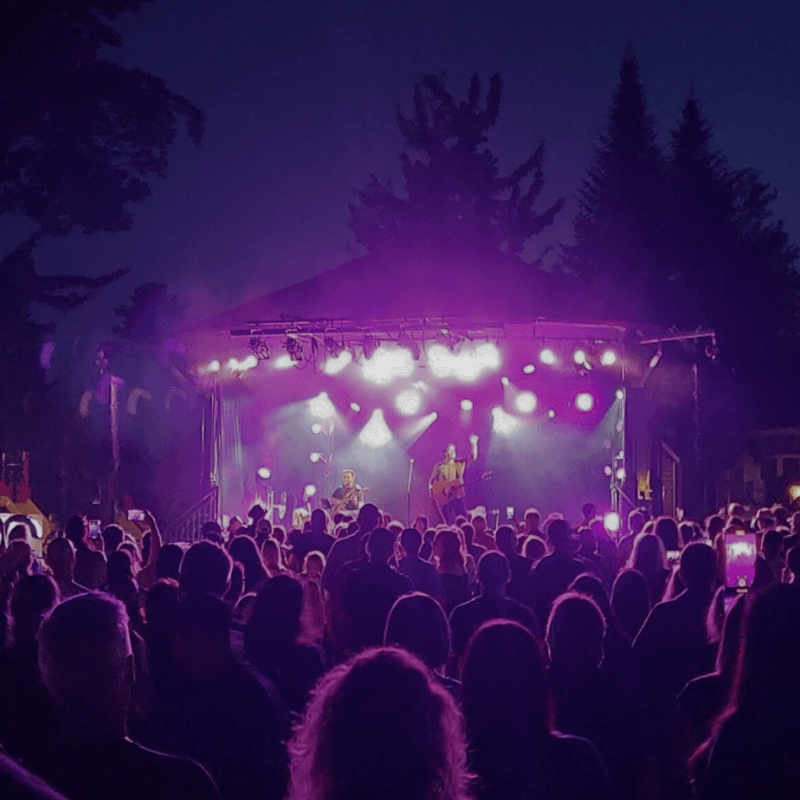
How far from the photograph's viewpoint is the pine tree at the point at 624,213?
36812 mm

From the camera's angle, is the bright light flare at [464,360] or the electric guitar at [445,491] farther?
the electric guitar at [445,491]

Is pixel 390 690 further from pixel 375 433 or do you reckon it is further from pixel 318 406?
pixel 375 433

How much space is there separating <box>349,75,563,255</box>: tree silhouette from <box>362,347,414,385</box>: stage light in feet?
61.3

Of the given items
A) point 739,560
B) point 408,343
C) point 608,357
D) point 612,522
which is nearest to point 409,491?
point 408,343

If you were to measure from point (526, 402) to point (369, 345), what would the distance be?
5.23 m

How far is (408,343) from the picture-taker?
18.2 m

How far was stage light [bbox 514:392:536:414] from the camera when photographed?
2197cm

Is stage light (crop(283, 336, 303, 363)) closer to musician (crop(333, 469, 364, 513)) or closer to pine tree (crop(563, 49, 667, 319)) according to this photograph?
musician (crop(333, 469, 364, 513))

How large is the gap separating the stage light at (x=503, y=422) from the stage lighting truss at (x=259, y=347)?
659 cm

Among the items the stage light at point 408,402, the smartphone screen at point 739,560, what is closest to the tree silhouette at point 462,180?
the stage light at point 408,402

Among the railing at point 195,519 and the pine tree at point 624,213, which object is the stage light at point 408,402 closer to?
the railing at point 195,519

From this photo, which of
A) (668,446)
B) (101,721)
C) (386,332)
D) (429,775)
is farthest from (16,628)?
(668,446)

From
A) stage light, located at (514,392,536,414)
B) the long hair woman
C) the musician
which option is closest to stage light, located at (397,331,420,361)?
the musician

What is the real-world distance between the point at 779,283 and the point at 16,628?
36523mm
